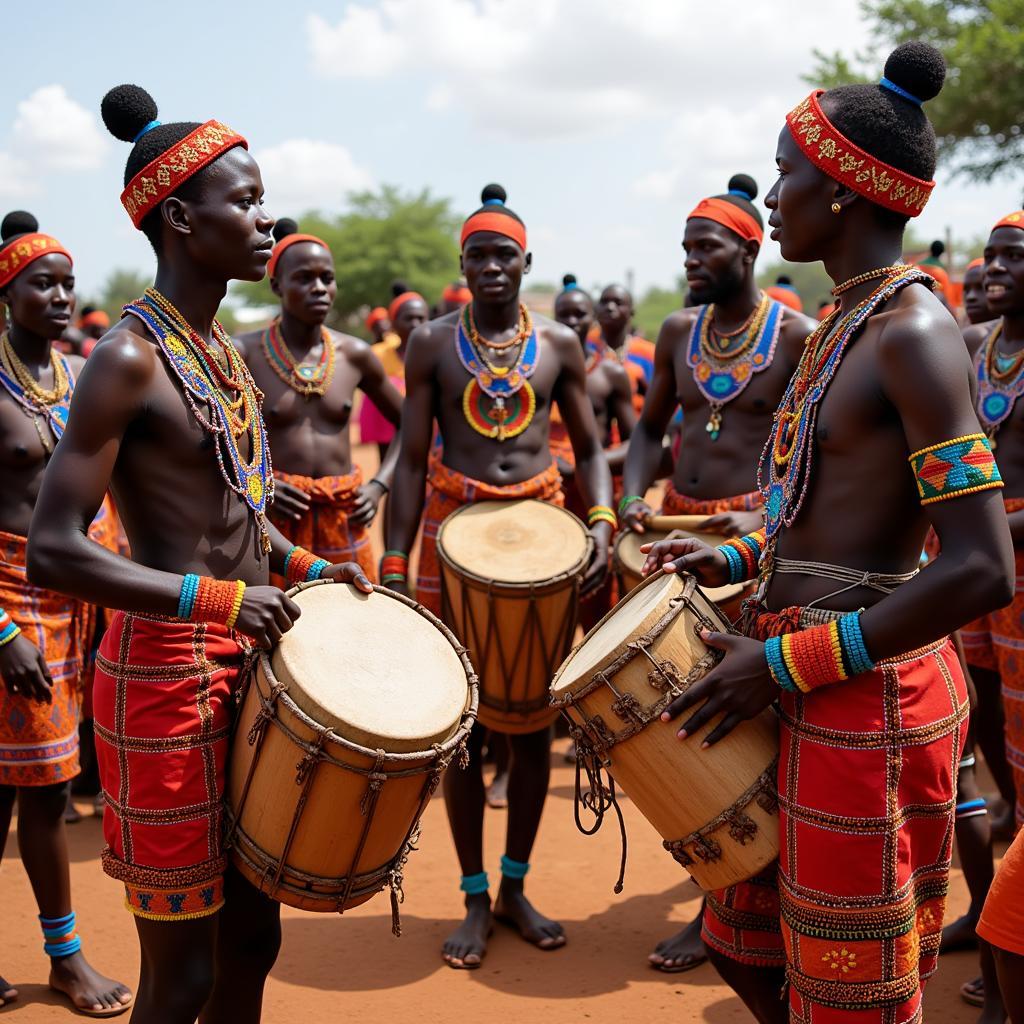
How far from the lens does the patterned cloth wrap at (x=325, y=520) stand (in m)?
5.91

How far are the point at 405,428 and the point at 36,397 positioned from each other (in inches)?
60.2

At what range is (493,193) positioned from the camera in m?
5.61

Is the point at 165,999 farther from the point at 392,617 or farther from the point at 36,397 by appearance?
the point at 36,397

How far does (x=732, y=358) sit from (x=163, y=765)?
3.10 m

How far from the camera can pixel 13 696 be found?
4.46 metres

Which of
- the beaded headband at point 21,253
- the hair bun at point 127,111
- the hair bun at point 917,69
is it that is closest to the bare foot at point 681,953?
the hair bun at point 917,69

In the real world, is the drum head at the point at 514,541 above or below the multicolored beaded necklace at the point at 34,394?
below

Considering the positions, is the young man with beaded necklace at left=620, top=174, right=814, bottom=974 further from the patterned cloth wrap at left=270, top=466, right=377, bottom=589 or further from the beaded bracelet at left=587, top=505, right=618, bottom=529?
the patterned cloth wrap at left=270, top=466, right=377, bottom=589

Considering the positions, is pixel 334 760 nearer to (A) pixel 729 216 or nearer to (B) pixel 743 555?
(B) pixel 743 555

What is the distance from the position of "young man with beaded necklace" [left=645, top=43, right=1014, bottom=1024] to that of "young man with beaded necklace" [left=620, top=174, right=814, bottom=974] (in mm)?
2020

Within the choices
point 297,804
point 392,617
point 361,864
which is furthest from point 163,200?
point 361,864

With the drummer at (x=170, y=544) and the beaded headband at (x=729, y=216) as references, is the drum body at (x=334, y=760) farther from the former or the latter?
the beaded headband at (x=729, y=216)

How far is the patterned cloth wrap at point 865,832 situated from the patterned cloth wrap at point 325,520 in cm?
348

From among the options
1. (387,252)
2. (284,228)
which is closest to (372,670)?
(284,228)
